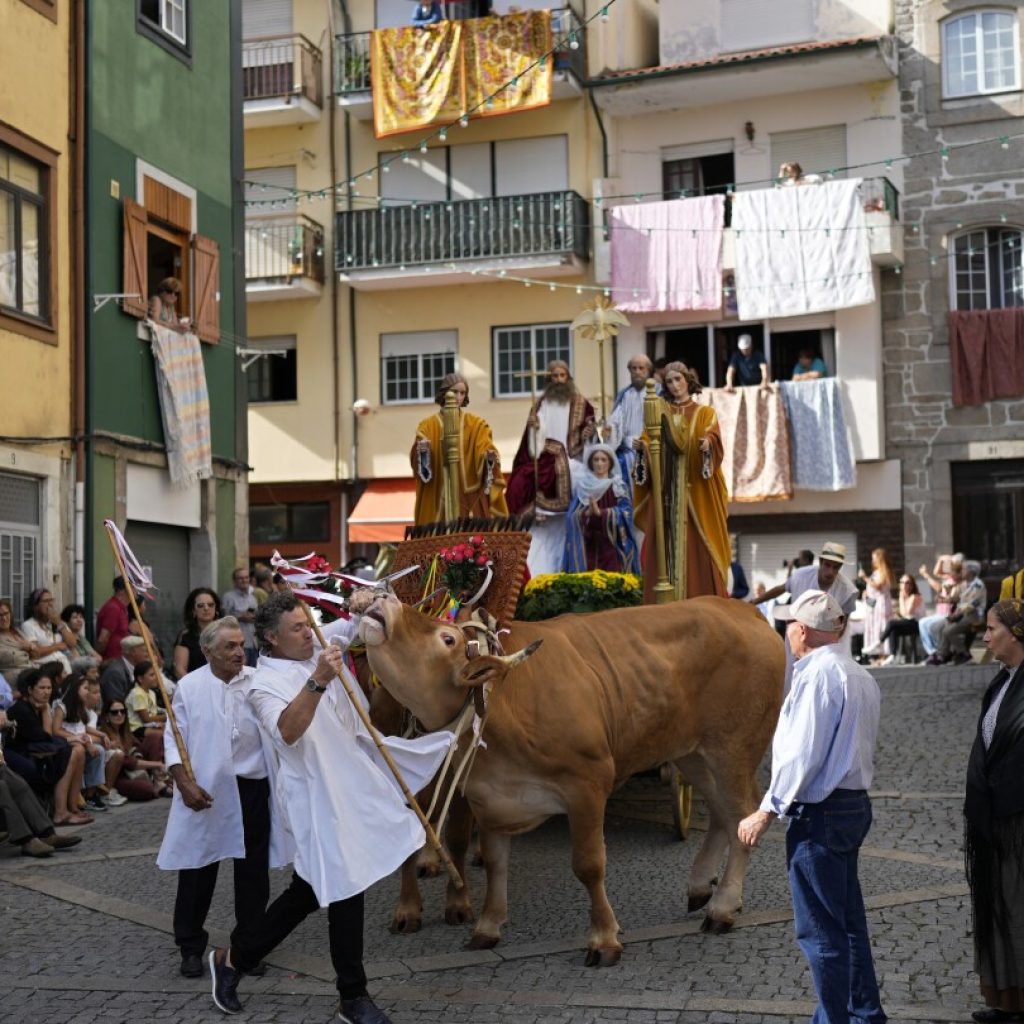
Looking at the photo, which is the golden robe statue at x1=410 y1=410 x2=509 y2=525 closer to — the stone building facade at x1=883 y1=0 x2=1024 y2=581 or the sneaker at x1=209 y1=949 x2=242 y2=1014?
the sneaker at x1=209 y1=949 x2=242 y2=1014

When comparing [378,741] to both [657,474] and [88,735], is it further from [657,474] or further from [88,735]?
[88,735]

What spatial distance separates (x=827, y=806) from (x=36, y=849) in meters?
6.78

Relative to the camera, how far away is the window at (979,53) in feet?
87.8

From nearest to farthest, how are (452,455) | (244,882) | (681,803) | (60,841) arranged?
1. (244,882)
2. (681,803)
3. (60,841)
4. (452,455)

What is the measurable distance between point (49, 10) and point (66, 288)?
3.06 metres

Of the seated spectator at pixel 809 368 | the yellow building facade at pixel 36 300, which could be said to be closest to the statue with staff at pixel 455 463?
the yellow building facade at pixel 36 300

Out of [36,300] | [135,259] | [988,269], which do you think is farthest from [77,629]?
[988,269]

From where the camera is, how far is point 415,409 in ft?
96.6

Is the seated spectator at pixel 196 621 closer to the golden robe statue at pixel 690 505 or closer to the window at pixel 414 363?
the golden robe statue at pixel 690 505

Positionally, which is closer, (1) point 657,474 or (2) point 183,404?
(1) point 657,474

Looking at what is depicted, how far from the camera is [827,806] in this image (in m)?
5.73

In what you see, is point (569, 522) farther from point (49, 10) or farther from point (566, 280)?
point (566, 280)

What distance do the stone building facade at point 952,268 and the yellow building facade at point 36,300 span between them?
1536 cm

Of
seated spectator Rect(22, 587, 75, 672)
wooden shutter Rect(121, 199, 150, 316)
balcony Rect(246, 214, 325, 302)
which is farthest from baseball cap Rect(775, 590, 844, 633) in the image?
balcony Rect(246, 214, 325, 302)
